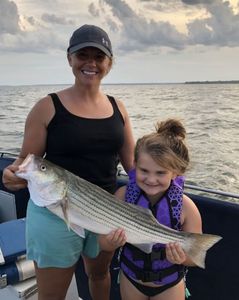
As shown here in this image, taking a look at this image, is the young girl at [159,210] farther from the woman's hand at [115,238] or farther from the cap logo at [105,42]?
the cap logo at [105,42]

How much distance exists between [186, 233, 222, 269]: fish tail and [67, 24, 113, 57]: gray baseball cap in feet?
4.07

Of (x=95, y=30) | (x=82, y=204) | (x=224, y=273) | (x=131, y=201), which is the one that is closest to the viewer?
(x=82, y=204)

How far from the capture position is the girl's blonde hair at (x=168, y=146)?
2.54 m

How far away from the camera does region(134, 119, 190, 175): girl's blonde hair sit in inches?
99.8

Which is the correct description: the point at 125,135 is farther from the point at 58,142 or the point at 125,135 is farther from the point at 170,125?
the point at 58,142

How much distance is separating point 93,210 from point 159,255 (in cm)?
57

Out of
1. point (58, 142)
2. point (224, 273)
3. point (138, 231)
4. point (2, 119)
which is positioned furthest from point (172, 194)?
point (2, 119)

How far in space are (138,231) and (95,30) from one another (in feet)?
4.14

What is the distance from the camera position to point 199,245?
2324mm

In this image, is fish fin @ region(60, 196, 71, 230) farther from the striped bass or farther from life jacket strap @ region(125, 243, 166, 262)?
life jacket strap @ region(125, 243, 166, 262)

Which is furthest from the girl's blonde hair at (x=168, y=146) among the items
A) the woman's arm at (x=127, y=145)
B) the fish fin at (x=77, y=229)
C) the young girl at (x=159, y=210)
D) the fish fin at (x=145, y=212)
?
the fish fin at (x=77, y=229)

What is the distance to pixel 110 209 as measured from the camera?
2.36 m

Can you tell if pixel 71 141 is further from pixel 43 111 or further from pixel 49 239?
pixel 49 239

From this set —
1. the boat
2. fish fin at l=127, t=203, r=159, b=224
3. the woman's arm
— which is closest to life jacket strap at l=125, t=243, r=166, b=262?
fish fin at l=127, t=203, r=159, b=224
